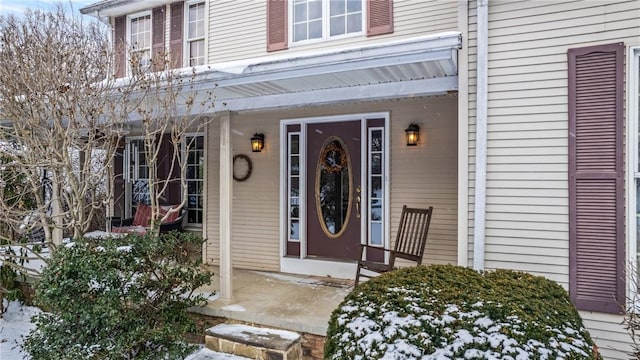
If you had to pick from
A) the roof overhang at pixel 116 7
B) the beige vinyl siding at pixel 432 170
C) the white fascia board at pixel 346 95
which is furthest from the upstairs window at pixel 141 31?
the beige vinyl siding at pixel 432 170

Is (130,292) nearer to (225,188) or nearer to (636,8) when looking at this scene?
(225,188)

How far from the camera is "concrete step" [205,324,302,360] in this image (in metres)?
3.59

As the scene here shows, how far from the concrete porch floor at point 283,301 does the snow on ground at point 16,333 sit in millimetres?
455

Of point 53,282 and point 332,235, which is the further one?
point 332,235

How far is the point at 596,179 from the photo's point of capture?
3.08 m

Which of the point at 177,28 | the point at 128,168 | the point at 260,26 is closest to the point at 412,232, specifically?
the point at 260,26

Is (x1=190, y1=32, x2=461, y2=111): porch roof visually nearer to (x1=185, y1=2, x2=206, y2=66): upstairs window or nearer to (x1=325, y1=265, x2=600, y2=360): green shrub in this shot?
(x1=325, y1=265, x2=600, y2=360): green shrub

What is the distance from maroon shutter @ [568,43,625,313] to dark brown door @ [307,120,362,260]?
9.40ft

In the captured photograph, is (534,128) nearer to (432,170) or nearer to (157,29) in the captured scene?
(432,170)

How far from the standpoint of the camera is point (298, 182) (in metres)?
6.03

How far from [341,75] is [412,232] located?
2.22 meters

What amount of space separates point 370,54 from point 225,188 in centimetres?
223

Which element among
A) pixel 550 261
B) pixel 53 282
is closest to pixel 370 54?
pixel 550 261

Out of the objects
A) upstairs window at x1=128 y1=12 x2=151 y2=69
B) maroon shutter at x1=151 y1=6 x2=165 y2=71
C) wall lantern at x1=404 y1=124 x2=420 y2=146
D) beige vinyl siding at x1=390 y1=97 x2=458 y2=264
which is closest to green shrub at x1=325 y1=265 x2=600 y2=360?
beige vinyl siding at x1=390 y1=97 x2=458 y2=264
